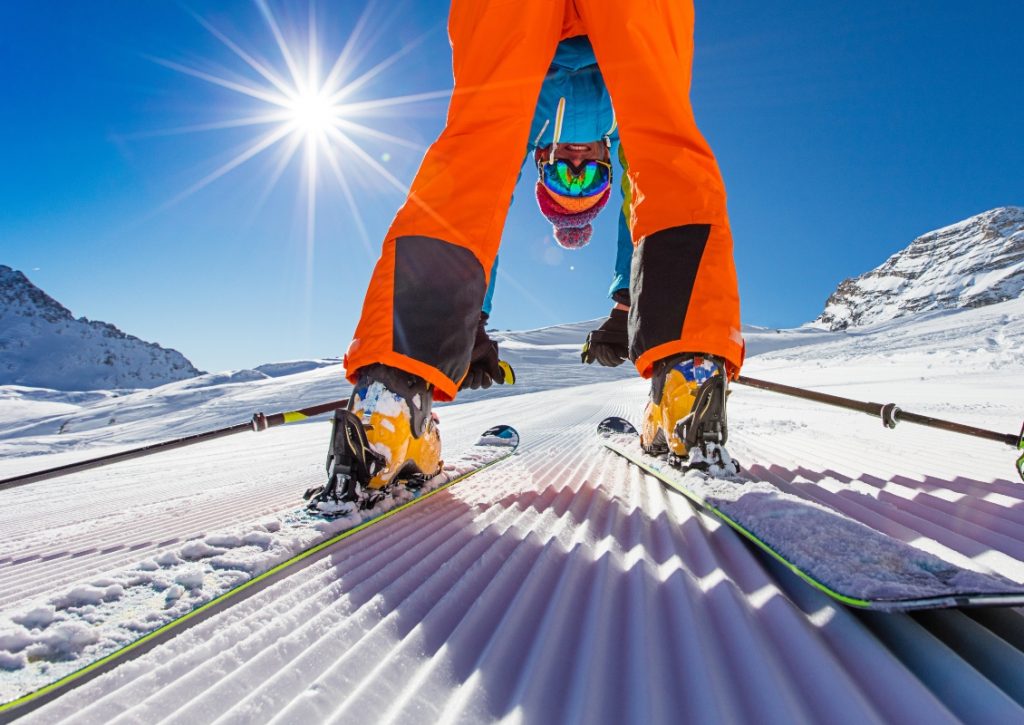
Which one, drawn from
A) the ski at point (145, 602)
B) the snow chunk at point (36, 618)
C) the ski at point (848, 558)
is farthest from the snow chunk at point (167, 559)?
the ski at point (848, 558)

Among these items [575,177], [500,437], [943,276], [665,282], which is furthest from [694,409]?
[943,276]

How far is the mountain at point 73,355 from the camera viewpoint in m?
70.3

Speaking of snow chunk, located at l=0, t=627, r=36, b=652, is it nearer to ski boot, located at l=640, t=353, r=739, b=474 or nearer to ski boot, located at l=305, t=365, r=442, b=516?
ski boot, located at l=305, t=365, r=442, b=516

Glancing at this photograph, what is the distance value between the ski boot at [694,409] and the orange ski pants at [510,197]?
0.12ft

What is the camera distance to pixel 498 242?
3.68 feet

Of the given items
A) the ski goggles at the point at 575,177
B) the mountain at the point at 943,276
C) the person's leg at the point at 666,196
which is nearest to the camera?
the person's leg at the point at 666,196

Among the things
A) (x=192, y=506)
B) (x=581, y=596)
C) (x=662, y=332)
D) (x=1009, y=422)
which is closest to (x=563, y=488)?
(x=662, y=332)

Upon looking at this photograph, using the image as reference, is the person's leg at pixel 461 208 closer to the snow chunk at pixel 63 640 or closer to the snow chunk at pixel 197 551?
the snow chunk at pixel 197 551

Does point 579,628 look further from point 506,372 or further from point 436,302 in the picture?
point 506,372

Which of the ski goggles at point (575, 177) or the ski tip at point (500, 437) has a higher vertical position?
the ski goggles at point (575, 177)

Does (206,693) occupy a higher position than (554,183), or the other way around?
(554,183)

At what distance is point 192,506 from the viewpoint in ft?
5.06

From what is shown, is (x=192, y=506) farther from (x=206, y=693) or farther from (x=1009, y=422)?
(x=1009, y=422)

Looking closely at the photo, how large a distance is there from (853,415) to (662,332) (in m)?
1.98
